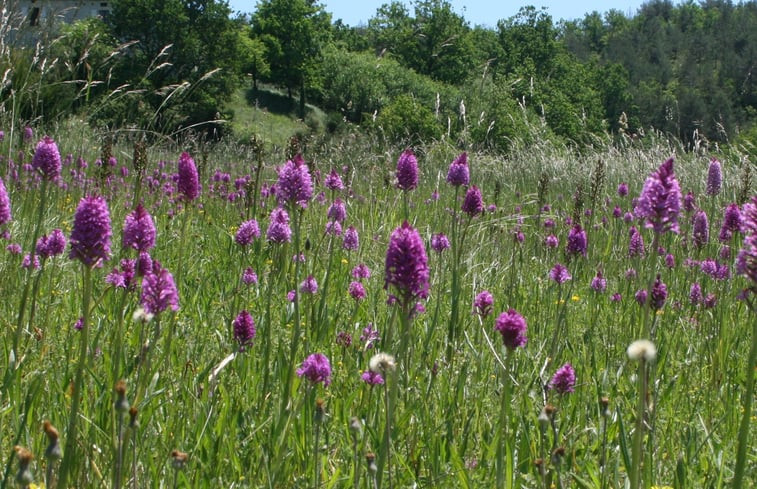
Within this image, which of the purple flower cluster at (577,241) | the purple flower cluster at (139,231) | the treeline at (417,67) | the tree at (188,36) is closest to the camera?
the purple flower cluster at (139,231)

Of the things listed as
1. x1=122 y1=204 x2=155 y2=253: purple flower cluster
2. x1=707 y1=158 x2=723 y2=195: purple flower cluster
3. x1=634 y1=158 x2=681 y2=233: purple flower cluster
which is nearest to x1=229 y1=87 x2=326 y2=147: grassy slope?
x1=707 y1=158 x2=723 y2=195: purple flower cluster

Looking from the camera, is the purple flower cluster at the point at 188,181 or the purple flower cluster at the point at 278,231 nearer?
the purple flower cluster at the point at 188,181

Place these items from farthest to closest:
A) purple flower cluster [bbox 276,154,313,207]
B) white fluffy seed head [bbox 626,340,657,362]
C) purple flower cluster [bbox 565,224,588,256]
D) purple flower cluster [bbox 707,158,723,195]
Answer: purple flower cluster [bbox 707,158,723,195], purple flower cluster [bbox 565,224,588,256], purple flower cluster [bbox 276,154,313,207], white fluffy seed head [bbox 626,340,657,362]

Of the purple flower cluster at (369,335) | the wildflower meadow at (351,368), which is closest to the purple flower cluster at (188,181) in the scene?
the wildflower meadow at (351,368)

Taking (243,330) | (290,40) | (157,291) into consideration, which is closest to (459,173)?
(243,330)

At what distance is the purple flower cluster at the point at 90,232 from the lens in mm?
1462

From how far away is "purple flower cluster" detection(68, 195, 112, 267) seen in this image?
1462 millimetres

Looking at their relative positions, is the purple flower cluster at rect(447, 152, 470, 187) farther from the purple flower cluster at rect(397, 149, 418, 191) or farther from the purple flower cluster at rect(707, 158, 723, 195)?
the purple flower cluster at rect(707, 158, 723, 195)

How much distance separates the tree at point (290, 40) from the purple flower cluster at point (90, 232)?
55.6 meters

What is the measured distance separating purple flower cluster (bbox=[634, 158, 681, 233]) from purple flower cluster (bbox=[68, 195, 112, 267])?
43.0 inches

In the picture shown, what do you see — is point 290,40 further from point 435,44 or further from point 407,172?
point 407,172

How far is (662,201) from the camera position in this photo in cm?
141

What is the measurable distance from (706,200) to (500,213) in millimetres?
1916

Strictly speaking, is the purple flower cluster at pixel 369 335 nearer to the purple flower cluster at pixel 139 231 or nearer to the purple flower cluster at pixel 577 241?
the purple flower cluster at pixel 577 241
